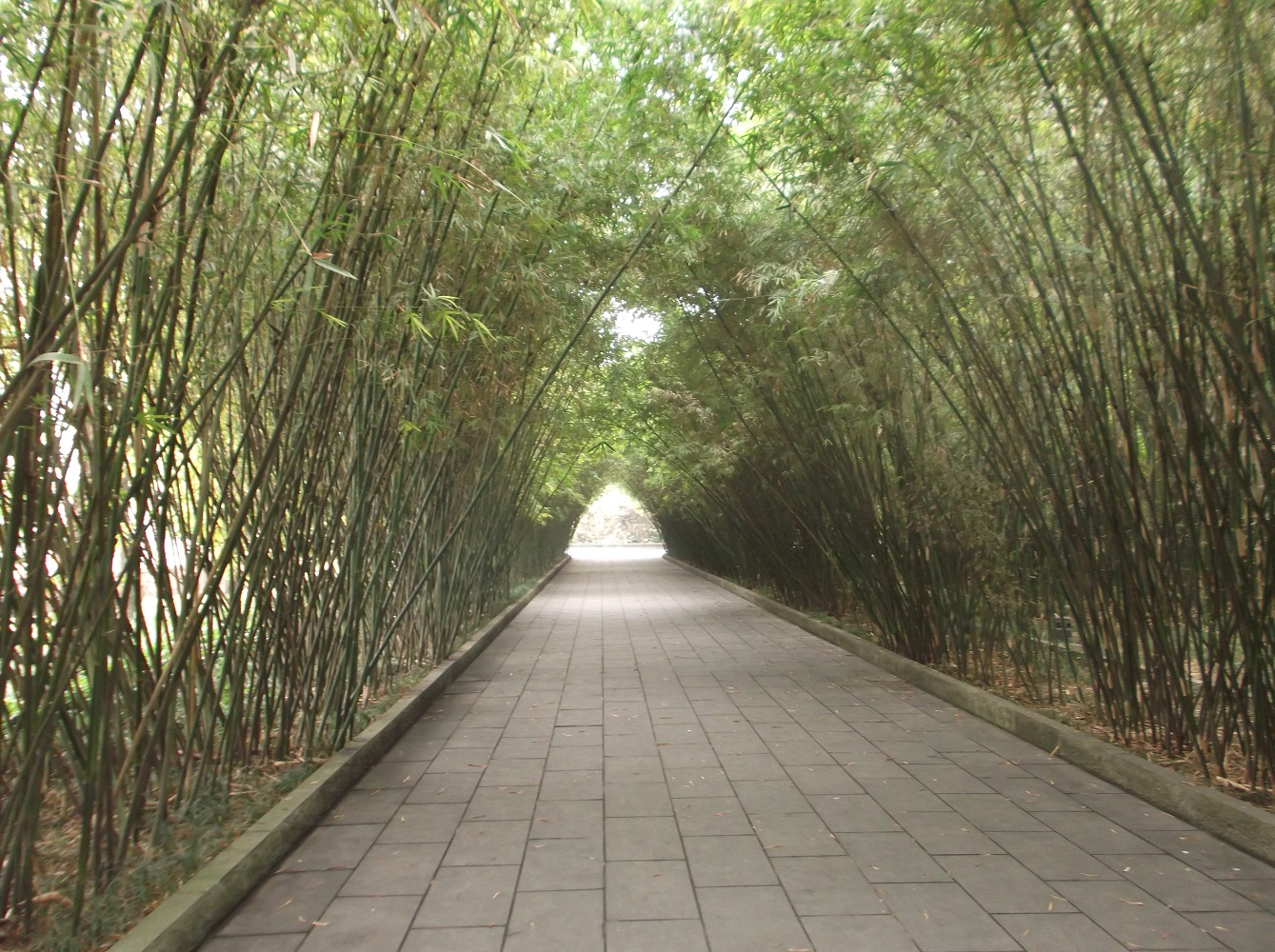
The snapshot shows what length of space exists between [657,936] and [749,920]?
0.75ft

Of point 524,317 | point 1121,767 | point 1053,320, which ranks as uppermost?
point 524,317

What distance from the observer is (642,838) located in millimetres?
2740

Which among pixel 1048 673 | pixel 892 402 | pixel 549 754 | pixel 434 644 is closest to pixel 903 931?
pixel 549 754

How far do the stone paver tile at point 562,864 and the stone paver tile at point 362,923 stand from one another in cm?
31

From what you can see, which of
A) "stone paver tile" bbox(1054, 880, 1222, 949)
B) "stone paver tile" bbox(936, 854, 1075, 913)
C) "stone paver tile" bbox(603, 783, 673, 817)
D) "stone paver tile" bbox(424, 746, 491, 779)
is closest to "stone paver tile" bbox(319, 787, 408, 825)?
"stone paver tile" bbox(424, 746, 491, 779)

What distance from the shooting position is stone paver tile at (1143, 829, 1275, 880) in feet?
7.91

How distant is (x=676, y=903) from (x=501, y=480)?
4.95 metres

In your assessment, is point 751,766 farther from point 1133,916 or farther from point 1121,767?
point 1133,916

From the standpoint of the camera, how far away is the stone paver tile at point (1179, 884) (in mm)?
2213

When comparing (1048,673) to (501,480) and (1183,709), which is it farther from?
(501,480)

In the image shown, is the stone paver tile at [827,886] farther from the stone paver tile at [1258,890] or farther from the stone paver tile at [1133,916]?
the stone paver tile at [1258,890]

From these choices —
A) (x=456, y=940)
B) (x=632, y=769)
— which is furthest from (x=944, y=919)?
(x=632, y=769)

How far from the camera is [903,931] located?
6.88 ft

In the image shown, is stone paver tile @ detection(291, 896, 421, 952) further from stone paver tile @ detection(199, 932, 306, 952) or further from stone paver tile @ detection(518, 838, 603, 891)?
stone paver tile @ detection(518, 838, 603, 891)
